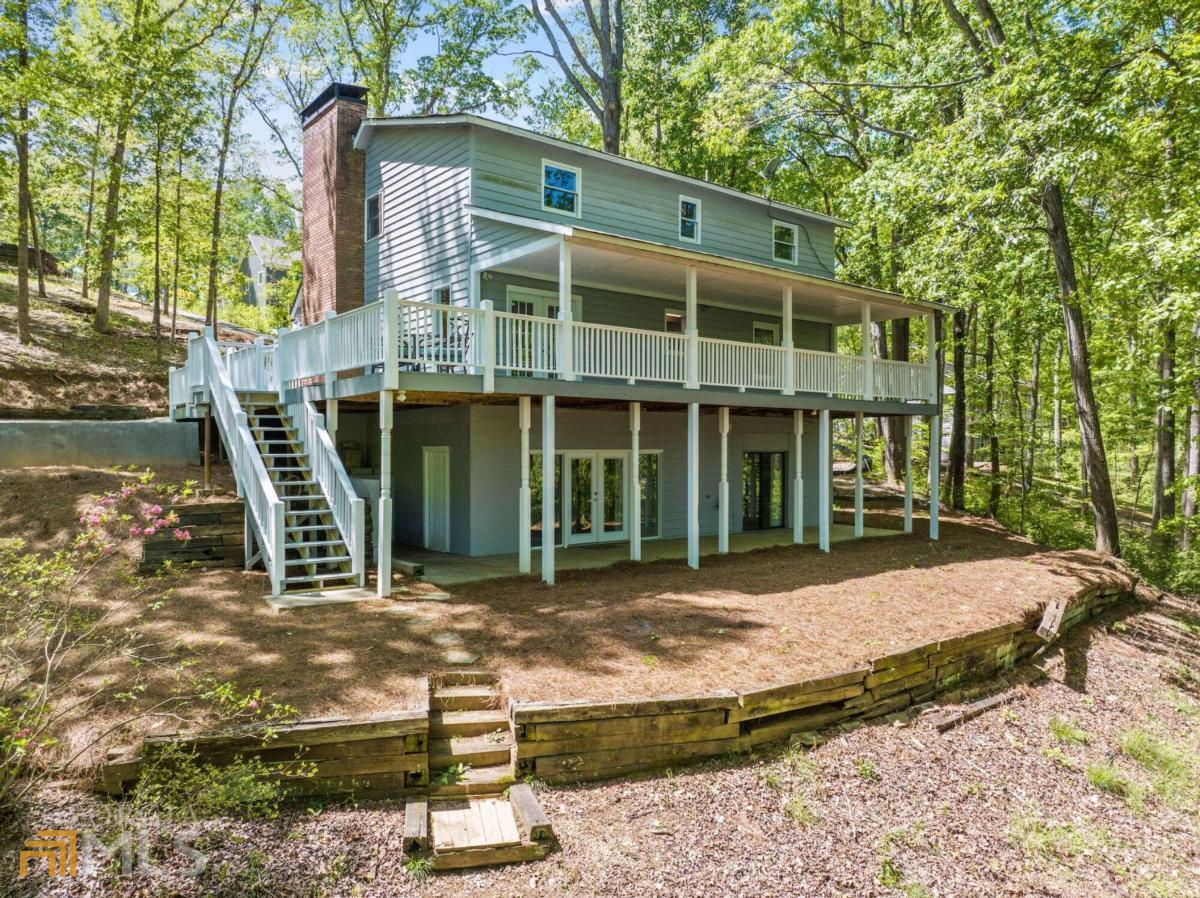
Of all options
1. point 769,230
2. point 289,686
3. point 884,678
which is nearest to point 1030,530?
point 769,230

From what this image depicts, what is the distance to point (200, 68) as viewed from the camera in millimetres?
21375

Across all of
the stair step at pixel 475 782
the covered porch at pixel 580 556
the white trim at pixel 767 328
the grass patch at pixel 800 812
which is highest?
the white trim at pixel 767 328

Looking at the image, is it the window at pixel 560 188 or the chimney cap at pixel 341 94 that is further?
the chimney cap at pixel 341 94

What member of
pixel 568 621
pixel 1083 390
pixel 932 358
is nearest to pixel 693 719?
pixel 568 621

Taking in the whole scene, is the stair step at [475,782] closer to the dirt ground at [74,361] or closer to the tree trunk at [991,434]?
the dirt ground at [74,361]

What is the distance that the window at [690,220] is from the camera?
55.2ft

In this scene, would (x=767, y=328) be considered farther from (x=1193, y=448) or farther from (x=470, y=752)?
(x=470, y=752)

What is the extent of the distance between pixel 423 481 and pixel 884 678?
33.2 feet

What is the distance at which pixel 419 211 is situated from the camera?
14.8m

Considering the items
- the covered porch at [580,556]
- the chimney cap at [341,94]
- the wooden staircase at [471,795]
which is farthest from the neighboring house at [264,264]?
the wooden staircase at [471,795]

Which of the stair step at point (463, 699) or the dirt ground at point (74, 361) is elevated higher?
the dirt ground at point (74, 361)

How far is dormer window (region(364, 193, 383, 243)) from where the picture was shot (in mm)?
16109

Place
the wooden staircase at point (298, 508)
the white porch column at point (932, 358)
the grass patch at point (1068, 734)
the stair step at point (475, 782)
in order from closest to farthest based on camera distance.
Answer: the stair step at point (475, 782) → the grass patch at point (1068, 734) → the wooden staircase at point (298, 508) → the white porch column at point (932, 358)

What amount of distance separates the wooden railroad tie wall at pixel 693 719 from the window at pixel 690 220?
38.6 feet
